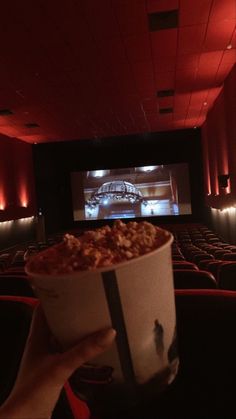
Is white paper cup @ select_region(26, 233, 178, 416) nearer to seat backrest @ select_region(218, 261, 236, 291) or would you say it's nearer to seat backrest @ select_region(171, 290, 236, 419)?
seat backrest @ select_region(171, 290, 236, 419)

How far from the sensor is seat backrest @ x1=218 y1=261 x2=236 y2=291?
3852mm

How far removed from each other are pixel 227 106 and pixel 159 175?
7.24m

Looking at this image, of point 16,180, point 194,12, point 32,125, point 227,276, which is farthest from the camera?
point 16,180

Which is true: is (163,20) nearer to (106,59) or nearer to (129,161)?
(106,59)

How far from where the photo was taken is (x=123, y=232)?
2.54ft

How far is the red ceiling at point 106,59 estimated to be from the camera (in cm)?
522

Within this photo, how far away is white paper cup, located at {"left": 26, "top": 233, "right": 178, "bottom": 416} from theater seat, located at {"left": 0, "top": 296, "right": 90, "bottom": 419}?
48cm

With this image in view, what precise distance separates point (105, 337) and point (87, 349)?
0.04m

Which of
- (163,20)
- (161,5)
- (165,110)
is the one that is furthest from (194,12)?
(165,110)

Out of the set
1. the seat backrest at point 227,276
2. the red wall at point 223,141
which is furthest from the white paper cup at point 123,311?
the red wall at point 223,141

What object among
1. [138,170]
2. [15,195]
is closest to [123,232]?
[15,195]

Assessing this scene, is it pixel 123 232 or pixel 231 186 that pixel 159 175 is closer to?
pixel 231 186

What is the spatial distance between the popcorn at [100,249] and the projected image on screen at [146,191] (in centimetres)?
1533

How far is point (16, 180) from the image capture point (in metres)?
12.9
